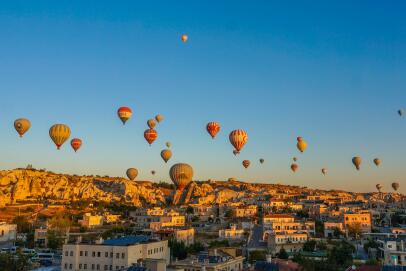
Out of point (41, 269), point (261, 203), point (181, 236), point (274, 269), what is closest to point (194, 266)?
point (274, 269)

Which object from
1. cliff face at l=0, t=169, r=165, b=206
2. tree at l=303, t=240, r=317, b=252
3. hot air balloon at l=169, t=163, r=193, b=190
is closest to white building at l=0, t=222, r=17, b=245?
hot air balloon at l=169, t=163, r=193, b=190

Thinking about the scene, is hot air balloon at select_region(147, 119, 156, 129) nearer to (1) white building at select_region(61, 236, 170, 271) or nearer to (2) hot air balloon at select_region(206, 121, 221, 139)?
(2) hot air balloon at select_region(206, 121, 221, 139)

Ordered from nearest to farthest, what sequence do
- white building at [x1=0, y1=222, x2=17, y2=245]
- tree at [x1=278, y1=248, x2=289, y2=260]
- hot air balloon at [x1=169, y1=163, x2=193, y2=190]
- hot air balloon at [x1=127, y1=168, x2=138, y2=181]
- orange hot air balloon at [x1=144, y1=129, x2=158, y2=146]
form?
1. tree at [x1=278, y1=248, x2=289, y2=260]
2. orange hot air balloon at [x1=144, y1=129, x2=158, y2=146]
3. white building at [x1=0, y1=222, x2=17, y2=245]
4. hot air balloon at [x1=169, y1=163, x2=193, y2=190]
5. hot air balloon at [x1=127, y1=168, x2=138, y2=181]

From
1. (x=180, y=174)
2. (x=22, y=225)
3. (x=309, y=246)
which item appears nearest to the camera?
(x=309, y=246)

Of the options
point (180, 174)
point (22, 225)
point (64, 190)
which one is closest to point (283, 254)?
point (180, 174)

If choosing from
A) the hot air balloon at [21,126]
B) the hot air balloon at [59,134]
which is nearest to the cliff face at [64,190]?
the hot air balloon at [21,126]

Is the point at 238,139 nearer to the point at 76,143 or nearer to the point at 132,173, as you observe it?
the point at 76,143
